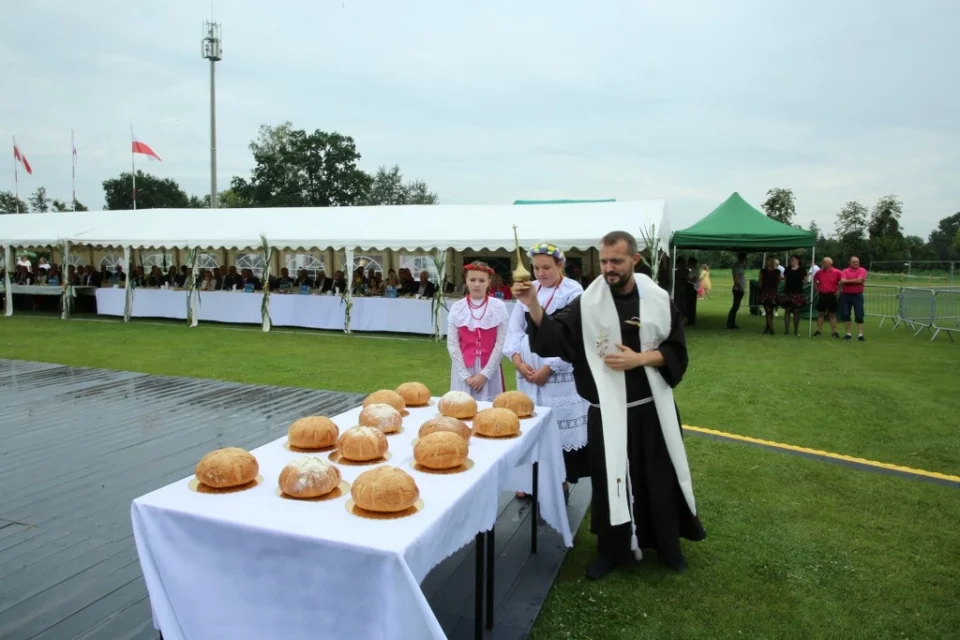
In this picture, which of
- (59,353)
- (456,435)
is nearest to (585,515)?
(456,435)

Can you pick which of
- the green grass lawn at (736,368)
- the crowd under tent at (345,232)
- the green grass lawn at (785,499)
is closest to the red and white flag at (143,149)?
the crowd under tent at (345,232)

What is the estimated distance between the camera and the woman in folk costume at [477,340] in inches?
178

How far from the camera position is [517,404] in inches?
142

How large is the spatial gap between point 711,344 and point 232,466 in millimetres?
12583

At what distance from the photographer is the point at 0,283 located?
67.5ft

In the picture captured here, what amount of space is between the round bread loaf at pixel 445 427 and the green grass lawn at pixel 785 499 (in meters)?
1.05

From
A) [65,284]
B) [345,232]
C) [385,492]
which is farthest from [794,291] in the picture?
[65,284]

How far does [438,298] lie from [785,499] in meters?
10.5

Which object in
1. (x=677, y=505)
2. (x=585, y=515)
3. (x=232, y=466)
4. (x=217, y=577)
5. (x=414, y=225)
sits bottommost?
(x=585, y=515)

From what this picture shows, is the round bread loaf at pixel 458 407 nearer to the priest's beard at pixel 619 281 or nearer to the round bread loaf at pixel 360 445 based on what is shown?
the round bread loaf at pixel 360 445

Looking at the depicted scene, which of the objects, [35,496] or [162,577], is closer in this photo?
[162,577]

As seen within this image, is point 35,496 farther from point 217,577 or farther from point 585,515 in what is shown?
point 585,515

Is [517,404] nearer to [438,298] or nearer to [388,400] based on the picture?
[388,400]

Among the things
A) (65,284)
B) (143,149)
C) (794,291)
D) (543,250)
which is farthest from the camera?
(143,149)
